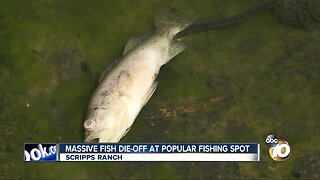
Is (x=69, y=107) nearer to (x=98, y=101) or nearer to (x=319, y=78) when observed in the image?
(x=98, y=101)

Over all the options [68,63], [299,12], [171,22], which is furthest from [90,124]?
[299,12]

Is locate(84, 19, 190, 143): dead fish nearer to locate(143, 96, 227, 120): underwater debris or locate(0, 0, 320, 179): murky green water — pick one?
locate(0, 0, 320, 179): murky green water

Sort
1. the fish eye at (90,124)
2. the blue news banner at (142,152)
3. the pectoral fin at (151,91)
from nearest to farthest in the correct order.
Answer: the fish eye at (90,124) → the blue news banner at (142,152) → the pectoral fin at (151,91)

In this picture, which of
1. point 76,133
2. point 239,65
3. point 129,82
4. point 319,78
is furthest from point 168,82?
point 319,78

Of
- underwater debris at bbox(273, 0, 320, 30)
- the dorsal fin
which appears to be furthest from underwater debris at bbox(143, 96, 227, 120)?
underwater debris at bbox(273, 0, 320, 30)

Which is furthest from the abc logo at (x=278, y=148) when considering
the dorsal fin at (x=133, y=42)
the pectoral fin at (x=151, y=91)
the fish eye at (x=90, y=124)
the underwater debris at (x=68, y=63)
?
the underwater debris at (x=68, y=63)

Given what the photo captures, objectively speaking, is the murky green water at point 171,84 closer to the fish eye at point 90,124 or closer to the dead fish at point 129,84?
the dead fish at point 129,84
